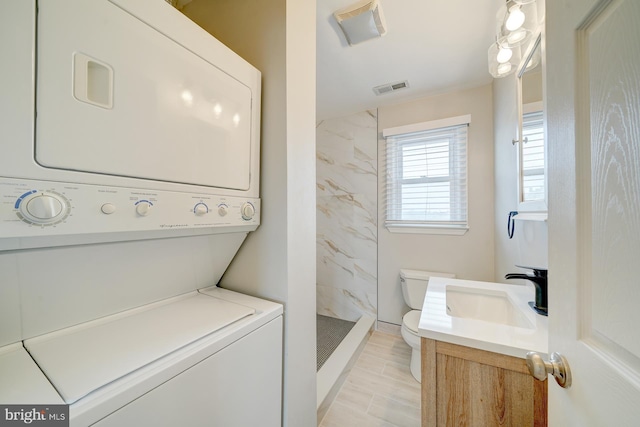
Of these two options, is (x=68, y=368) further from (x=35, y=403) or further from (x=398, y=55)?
(x=398, y=55)

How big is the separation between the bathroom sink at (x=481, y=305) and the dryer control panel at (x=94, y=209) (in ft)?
4.48

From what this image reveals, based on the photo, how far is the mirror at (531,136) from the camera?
1.15 metres

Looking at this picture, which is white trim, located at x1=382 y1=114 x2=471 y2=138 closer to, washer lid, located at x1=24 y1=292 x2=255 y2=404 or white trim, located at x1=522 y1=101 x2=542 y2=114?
white trim, located at x1=522 y1=101 x2=542 y2=114

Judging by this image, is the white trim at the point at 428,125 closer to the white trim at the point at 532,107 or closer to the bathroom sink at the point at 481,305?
the white trim at the point at 532,107

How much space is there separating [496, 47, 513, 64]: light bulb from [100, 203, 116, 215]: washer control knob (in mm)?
1998

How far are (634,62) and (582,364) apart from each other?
0.56 metres

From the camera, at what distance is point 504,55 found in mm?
1337

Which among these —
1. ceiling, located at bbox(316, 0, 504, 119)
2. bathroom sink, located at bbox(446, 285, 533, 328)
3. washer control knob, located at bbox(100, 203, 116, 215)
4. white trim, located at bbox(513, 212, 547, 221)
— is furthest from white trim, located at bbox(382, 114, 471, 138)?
washer control knob, located at bbox(100, 203, 116, 215)

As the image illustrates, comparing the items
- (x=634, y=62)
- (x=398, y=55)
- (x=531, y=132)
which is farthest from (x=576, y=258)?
(x=398, y=55)

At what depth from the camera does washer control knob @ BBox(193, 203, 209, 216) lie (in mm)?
755

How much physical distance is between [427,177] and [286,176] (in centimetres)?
190

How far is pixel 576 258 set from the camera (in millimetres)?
487

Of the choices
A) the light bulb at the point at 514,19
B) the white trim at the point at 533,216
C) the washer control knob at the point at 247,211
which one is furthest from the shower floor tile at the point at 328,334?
the light bulb at the point at 514,19

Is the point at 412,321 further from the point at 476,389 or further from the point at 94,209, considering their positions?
the point at 94,209
